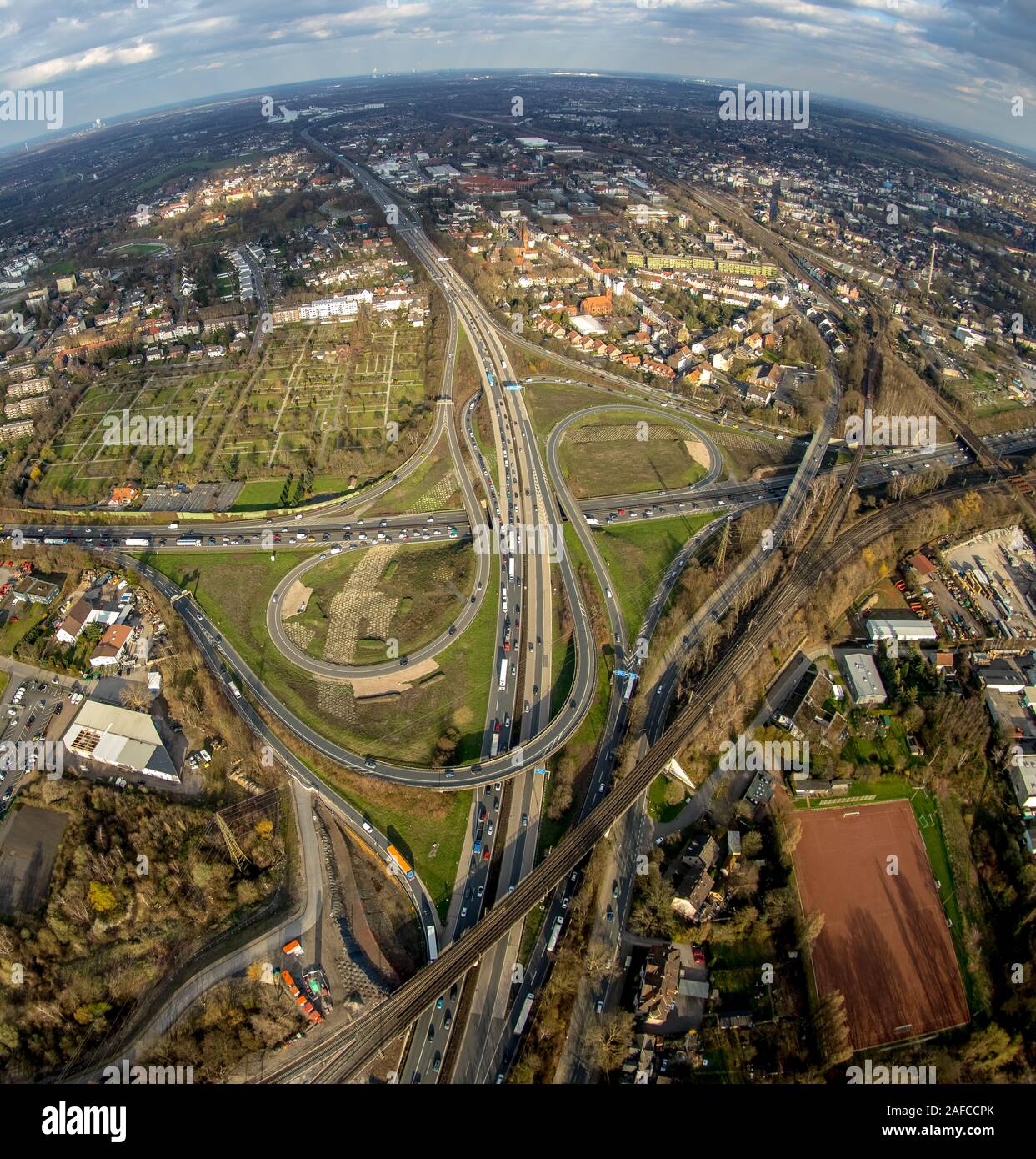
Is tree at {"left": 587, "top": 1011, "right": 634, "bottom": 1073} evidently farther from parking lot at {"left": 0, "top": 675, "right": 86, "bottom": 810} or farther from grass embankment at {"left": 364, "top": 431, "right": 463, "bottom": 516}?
grass embankment at {"left": 364, "top": 431, "right": 463, "bottom": 516}

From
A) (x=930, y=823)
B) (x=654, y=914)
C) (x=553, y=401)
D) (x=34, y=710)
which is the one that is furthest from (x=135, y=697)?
(x=553, y=401)

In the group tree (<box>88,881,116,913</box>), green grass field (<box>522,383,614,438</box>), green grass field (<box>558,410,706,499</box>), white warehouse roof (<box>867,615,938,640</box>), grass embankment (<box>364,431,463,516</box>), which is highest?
green grass field (<box>522,383,614,438</box>)

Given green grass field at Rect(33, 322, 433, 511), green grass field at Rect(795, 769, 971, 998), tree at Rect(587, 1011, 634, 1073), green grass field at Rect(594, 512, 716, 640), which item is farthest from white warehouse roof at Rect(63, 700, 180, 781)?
green grass field at Rect(795, 769, 971, 998)

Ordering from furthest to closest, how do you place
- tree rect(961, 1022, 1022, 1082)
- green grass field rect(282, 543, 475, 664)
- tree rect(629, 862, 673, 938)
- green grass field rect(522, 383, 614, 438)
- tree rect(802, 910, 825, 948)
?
1. green grass field rect(522, 383, 614, 438)
2. green grass field rect(282, 543, 475, 664)
3. tree rect(629, 862, 673, 938)
4. tree rect(802, 910, 825, 948)
5. tree rect(961, 1022, 1022, 1082)

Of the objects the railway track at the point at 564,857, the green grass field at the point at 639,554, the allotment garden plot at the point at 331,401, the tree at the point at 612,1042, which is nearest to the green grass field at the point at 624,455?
the green grass field at the point at 639,554

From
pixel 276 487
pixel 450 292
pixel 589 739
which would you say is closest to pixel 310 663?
pixel 589 739

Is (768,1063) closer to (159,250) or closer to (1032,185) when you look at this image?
(159,250)
